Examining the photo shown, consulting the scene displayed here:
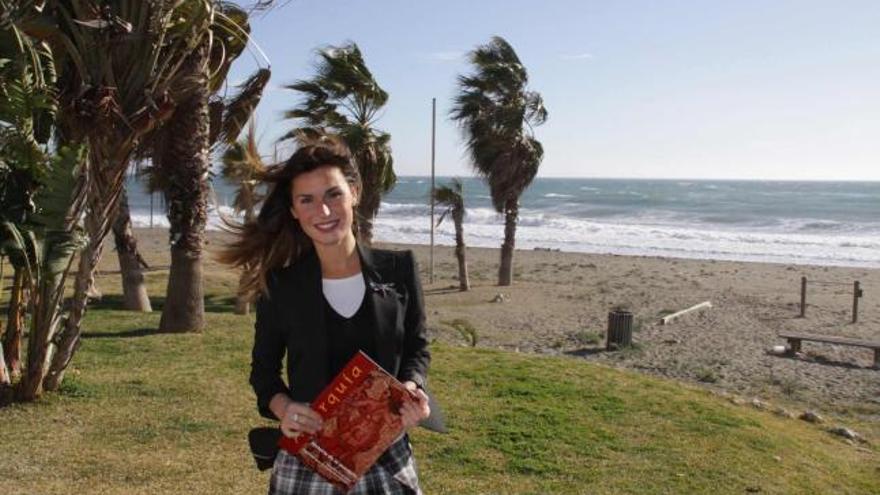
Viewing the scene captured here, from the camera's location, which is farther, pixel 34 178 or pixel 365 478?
pixel 34 178

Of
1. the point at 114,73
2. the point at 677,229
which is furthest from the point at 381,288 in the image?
the point at 677,229

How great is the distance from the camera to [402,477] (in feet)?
7.60

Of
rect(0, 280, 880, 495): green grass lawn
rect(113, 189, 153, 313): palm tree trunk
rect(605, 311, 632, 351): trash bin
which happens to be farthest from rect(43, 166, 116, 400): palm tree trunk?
rect(605, 311, 632, 351): trash bin

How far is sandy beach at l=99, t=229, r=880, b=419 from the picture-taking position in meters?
10.9

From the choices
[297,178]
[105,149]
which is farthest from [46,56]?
[297,178]

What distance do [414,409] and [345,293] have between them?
1.28 ft

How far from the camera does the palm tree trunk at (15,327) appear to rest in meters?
6.01

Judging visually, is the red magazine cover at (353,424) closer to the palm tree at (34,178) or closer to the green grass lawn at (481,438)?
the green grass lawn at (481,438)

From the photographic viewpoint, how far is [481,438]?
592 cm

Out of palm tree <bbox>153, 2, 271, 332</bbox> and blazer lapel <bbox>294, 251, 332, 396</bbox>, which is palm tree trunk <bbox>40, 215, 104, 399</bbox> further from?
blazer lapel <bbox>294, 251, 332, 396</bbox>

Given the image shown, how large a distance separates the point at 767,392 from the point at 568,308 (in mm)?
7309

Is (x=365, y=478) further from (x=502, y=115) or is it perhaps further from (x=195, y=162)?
(x=502, y=115)

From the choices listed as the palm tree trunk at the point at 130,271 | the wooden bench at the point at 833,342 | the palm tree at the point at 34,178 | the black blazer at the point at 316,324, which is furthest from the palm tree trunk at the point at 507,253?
the black blazer at the point at 316,324

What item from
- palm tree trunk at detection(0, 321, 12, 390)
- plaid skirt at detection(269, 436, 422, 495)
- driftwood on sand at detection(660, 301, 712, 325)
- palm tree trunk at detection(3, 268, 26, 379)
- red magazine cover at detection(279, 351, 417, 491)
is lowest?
driftwood on sand at detection(660, 301, 712, 325)
